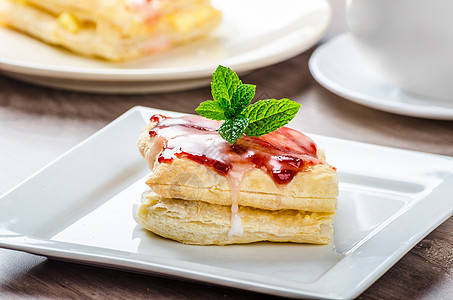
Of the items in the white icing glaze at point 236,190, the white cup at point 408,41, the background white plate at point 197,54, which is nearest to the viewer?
the white icing glaze at point 236,190

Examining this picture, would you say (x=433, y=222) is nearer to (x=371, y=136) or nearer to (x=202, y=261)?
(x=202, y=261)

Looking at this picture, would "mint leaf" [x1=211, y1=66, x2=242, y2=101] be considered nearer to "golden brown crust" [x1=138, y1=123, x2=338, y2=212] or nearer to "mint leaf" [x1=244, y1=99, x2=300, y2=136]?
"mint leaf" [x1=244, y1=99, x2=300, y2=136]

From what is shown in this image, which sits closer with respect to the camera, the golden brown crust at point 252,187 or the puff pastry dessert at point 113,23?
the golden brown crust at point 252,187

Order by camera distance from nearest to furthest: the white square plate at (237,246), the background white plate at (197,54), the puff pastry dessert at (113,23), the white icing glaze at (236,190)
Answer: the white square plate at (237,246) → the white icing glaze at (236,190) → the background white plate at (197,54) → the puff pastry dessert at (113,23)

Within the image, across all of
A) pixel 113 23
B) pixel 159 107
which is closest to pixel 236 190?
pixel 159 107

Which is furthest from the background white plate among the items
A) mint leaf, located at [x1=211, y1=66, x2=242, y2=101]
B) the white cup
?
mint leaf, located at [x1=211, y1=66, x2=242, y2=101]

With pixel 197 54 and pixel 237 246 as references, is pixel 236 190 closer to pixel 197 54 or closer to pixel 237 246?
pixel 237 246

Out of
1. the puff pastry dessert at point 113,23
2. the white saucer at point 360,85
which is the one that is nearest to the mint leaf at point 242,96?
the white saucer at point 360,85

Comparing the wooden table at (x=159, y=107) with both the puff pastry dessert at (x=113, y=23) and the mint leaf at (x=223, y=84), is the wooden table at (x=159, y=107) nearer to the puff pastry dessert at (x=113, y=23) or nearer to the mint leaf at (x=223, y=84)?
the puff pastry dessert at (x=113, y=23)
